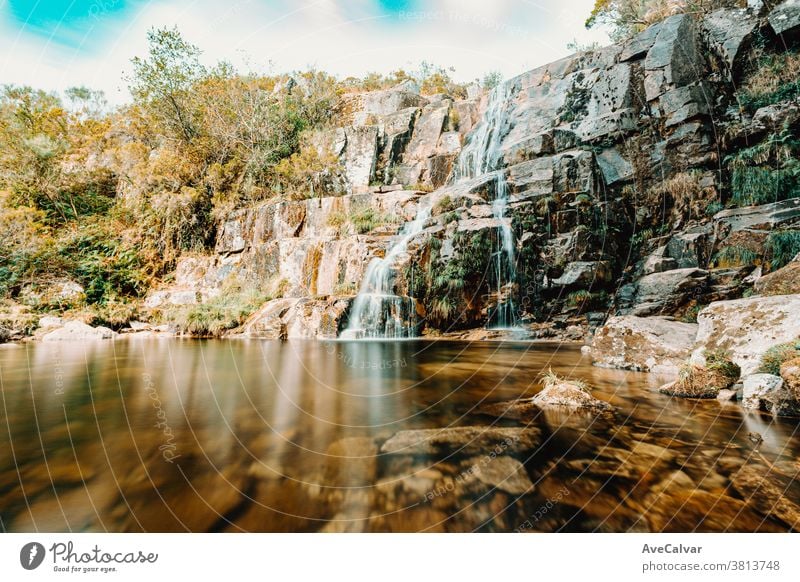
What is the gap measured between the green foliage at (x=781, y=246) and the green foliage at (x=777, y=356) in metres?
6.44

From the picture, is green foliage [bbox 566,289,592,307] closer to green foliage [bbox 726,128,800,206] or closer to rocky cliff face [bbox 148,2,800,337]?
rocky cliff face [bbox 148,2,800,337]

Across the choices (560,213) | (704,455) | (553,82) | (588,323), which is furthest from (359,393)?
(553,82)

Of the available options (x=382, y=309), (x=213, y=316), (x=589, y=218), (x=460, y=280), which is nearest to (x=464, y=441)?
(x=382, y=309)

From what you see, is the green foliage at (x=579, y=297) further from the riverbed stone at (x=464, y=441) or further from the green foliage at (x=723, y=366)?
the riverbed stone at (x=464, y=441)

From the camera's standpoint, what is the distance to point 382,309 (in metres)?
10.7

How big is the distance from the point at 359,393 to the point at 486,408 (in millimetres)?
1602

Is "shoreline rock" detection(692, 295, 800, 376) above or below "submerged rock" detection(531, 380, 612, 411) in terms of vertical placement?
above

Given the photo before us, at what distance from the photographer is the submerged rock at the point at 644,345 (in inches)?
211

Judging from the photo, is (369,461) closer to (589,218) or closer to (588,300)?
(588,300)

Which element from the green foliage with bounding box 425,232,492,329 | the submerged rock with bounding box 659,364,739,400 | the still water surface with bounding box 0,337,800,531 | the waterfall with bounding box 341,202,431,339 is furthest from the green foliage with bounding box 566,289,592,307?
the submerged rock with bounding box 659,364,739,400

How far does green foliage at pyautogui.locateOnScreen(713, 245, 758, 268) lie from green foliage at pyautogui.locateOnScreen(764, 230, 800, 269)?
12.2 inches

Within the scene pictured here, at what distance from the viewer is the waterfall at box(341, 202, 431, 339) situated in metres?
10.6

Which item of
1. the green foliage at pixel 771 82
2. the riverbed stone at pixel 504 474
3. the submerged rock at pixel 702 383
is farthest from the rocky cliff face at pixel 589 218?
the riverbed stone at pixel 504 474

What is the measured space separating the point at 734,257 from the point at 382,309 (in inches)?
361
